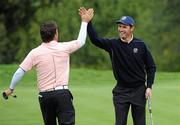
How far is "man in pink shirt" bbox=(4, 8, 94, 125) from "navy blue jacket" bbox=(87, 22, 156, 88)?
2.00 ft

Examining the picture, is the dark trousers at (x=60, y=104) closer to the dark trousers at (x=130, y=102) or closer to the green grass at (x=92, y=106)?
the dark trousers at (x=130, y=102)

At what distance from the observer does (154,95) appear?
14047 millimetres

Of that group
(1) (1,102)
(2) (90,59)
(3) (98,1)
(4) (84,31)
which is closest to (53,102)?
(4) (84,31)

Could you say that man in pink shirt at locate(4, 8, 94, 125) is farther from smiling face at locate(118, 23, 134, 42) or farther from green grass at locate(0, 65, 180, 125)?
green grass at locate(0, 65, 180, 125)

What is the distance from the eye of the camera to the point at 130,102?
26.9ft

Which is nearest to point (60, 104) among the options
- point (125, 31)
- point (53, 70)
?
point (53, 70)

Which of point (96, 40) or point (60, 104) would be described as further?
point (96, 40)

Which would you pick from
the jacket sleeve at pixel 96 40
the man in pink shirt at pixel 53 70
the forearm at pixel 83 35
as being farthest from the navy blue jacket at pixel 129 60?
the man in pink shirt at pixel 53 70

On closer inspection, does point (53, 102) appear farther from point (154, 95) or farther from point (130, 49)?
point (154, 95)

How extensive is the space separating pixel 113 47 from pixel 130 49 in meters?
0.21

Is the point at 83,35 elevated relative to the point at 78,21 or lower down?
elevated

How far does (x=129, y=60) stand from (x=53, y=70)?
99 cm

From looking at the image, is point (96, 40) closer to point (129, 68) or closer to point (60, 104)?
point (129, 68)

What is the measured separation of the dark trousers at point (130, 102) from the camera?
322 inches
